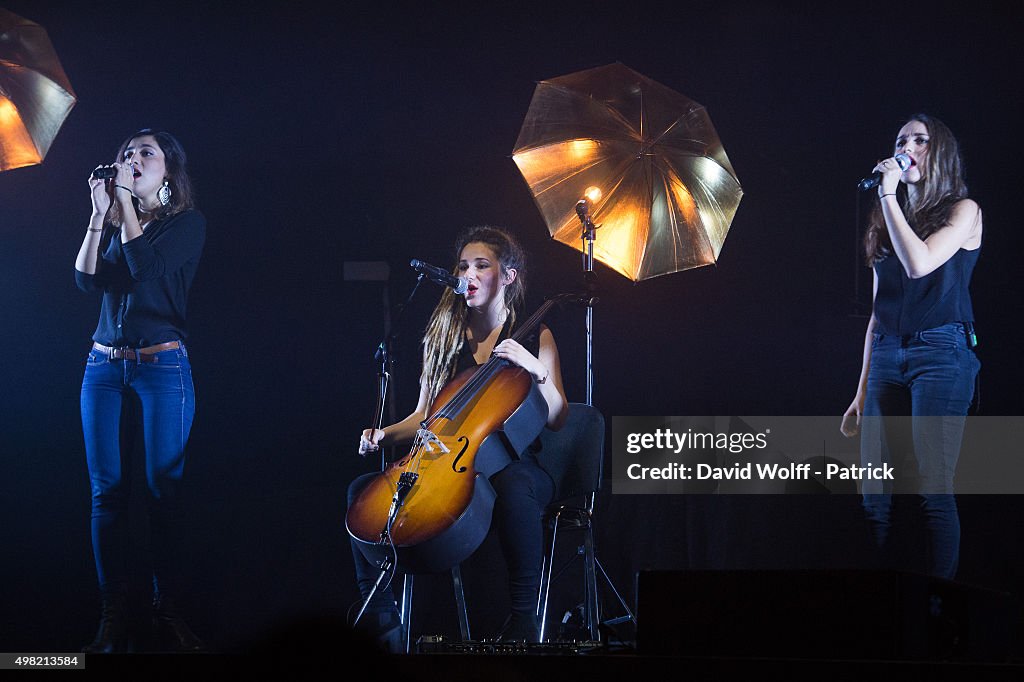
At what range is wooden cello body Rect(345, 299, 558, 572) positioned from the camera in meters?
4.11

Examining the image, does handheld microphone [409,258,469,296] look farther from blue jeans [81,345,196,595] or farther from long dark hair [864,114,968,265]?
long dark hair [864,114,968,265]

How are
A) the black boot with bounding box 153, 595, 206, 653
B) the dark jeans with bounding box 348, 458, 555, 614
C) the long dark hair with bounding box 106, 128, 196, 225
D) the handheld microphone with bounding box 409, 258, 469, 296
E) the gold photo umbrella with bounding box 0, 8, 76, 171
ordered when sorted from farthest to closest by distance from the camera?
1. the gold photo umbrella with bounding box 0, 8, 76, 171
2. the long dark hair with bounding box 106, 128, 196, 225
3. the handheld microphone with bounding box 409, 258, 469, 296
4. the black boot with bounding box 153, 595, 206, 653
5. the dark jeans with bounding box 348, 458, 555, 614

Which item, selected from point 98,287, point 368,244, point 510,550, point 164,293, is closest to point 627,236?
point 368,244

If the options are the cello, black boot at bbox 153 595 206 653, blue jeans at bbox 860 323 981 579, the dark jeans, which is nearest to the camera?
the cello

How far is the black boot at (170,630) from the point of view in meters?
4.64

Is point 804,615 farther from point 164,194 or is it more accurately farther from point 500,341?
point 164,194

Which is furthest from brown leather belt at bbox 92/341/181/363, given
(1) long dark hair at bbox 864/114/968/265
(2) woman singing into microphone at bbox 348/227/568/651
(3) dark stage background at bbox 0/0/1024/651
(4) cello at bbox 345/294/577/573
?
(1) long dark hair at bbox 864/114/968/265

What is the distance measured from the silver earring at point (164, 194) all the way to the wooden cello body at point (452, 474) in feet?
5.46

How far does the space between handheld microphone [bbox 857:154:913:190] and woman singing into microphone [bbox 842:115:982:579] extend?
2cm

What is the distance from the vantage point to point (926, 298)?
455 cm

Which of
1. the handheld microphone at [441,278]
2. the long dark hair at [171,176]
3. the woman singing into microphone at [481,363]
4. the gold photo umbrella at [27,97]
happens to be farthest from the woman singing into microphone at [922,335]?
the gold photo umbrella at [27,97]

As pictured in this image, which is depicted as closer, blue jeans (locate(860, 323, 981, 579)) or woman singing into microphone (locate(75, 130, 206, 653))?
blue jeans (locate(860, 323, 981, 579))

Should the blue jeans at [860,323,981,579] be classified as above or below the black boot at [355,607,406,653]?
above

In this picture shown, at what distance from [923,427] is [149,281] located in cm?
351
